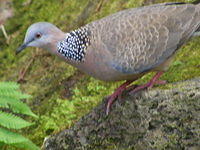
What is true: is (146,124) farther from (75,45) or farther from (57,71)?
(57,71)

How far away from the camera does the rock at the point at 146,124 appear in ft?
14.4

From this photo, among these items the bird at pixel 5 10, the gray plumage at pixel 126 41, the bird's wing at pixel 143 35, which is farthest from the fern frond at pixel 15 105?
the bird at pixel 5 10

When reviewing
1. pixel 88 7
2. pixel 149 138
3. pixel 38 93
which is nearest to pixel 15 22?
pixel 88 7

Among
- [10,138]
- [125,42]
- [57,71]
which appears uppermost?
[125,42]

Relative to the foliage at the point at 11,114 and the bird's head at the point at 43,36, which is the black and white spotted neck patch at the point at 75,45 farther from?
the foliage at the point at 11,114

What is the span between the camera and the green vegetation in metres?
6.04

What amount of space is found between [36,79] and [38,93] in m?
0.46

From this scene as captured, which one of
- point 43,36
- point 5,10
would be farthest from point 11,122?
point 5,10

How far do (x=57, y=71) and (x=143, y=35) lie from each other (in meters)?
2.56

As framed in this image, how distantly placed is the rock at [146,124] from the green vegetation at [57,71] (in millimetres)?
479

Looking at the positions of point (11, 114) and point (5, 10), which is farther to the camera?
point (5, 10)

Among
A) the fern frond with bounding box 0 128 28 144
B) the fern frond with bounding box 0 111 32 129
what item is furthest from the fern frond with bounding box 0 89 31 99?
the fern frond with bounding box 0 128 28 144

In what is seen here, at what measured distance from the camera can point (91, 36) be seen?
521 centimetres

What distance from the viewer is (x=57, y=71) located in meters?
7.33
